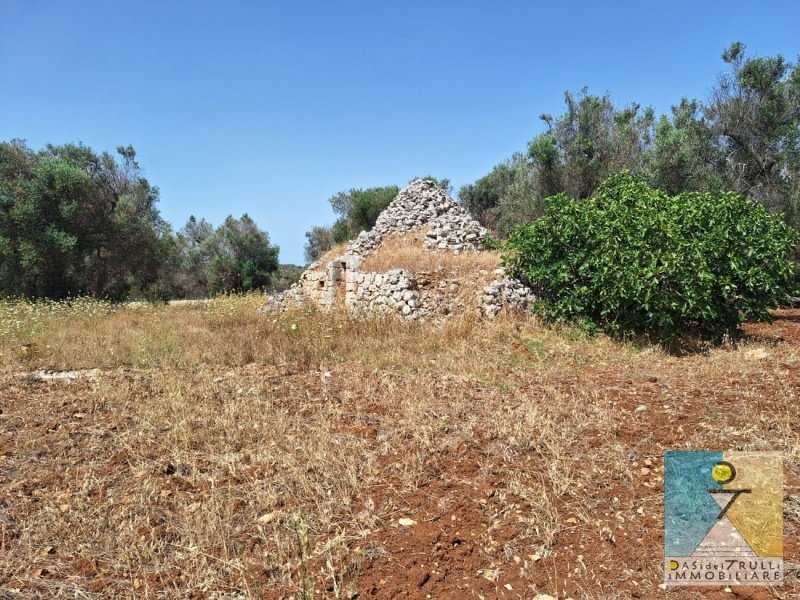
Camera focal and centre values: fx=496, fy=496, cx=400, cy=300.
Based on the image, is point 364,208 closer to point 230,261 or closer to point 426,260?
point 230,261

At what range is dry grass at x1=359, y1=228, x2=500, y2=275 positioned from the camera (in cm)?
1090

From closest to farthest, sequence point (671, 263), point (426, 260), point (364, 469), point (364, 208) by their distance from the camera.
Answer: point (364, 469) → point (671, 263) → point (426, 260) → point (364, 208)

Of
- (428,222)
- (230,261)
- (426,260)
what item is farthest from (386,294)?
(230,261)

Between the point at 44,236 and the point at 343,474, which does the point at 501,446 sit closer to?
the point at 343,474

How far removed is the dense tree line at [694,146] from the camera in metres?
14.2

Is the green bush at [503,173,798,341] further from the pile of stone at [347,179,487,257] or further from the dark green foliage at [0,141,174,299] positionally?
the dark green foliage at [0,141,174,299]

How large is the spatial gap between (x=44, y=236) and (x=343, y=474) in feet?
58.9

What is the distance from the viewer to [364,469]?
3.71 m

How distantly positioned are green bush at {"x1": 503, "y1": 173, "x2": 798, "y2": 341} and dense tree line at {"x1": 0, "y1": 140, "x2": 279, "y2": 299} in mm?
16744

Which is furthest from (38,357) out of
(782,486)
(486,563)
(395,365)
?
(782,486)

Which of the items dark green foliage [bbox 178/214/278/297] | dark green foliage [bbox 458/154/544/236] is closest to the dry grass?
dark green foliage [bbox 458/154/544/236]

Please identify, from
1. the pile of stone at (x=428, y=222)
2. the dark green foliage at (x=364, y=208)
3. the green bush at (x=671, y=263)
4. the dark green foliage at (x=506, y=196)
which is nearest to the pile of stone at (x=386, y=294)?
the pile of stone at (x=428, y=222)

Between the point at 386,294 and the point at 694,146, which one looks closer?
the point at 386,294

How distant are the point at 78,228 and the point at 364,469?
1902cm
